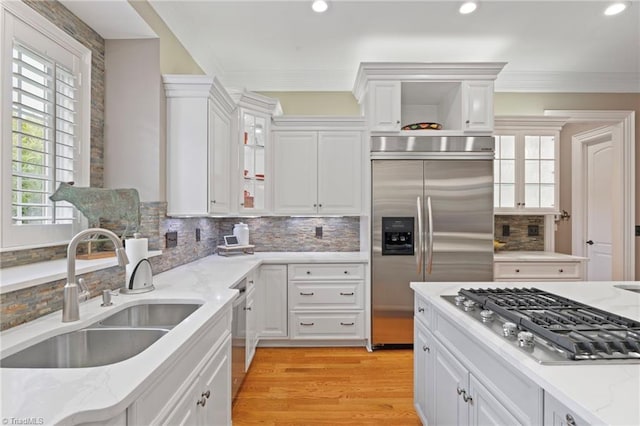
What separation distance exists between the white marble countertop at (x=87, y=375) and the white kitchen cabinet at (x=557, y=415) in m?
1.07

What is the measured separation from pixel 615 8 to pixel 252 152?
3336 millimetres

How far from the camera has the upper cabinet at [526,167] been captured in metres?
3.71

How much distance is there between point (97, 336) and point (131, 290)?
0.48m

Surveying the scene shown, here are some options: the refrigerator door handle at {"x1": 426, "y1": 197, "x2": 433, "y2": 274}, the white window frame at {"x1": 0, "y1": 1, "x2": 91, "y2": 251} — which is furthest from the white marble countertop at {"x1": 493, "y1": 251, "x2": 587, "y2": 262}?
the white window frame at {"x1": 0, "y1": 1, "x2": 91, "y2": 251}

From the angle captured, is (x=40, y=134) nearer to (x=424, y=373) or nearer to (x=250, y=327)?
(x=250, y=327)

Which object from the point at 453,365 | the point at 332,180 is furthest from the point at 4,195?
the point at 332,180

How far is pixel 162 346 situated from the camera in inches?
41.6

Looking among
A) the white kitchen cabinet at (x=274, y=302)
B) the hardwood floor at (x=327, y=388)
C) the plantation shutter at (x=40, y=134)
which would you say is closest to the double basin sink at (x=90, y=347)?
the plantation shutter at (x=40, y=134)

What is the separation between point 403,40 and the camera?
10.2ft

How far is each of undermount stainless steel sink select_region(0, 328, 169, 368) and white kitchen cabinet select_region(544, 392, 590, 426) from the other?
4.39 feet

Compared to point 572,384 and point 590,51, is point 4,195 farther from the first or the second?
point 590,51

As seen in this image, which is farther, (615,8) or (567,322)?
(615,8)

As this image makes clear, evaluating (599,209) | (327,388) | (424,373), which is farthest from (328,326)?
(599,209)

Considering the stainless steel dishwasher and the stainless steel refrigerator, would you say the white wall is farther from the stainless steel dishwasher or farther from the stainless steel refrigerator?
the stainless steel refrigerator
